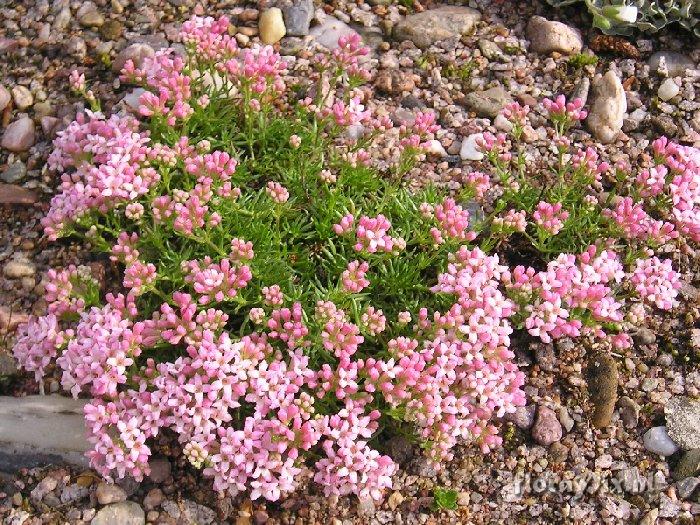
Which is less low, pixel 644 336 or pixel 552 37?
pixel 552 37

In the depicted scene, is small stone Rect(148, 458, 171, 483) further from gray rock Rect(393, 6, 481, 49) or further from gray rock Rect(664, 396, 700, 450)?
gray rock Rect(393, 6, 481, 49)

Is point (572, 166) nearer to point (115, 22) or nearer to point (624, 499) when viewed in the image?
point (624, 499)

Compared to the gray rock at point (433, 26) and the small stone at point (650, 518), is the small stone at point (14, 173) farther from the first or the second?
the small stone at point (650, 518)

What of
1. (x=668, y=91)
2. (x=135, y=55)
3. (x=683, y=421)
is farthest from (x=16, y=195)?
(x=668, y=91)

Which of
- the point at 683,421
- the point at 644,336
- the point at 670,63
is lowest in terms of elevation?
the point at 683,421

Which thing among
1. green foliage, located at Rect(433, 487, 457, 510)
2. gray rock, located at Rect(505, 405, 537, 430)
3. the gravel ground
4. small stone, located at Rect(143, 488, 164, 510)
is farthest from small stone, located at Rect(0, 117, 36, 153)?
gray rock, located at Rect(505, 405, 537, 430)

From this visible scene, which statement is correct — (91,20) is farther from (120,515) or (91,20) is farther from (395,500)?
(395,500)
